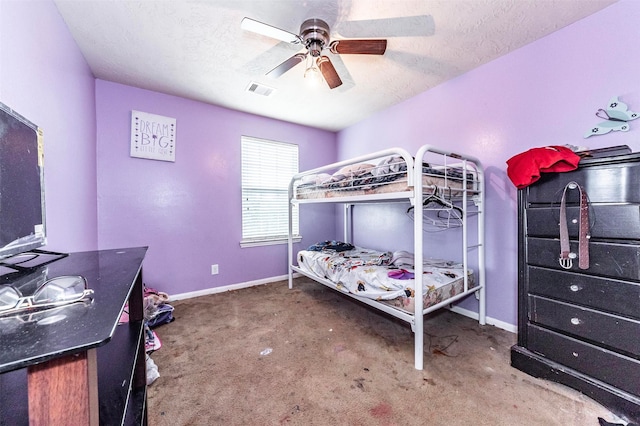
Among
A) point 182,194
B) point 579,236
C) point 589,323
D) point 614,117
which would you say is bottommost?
point 589,323

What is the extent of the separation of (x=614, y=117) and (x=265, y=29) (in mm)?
2241

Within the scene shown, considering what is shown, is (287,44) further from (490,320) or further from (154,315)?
(490,320)

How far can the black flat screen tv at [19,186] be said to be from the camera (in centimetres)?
79

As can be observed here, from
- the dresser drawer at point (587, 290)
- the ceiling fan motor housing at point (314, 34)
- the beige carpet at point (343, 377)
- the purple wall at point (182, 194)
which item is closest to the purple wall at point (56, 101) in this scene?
the purple wall at point (182, 194)

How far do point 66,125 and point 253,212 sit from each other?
193 centimetres

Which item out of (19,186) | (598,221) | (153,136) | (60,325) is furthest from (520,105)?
(153,136)

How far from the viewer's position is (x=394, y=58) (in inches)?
81.1

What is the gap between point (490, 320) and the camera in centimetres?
217

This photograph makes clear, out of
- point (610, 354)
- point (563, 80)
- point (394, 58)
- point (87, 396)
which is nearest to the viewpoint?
point (87, 396)

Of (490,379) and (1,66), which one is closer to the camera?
(1,66)

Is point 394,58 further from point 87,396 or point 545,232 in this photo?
point 87,396

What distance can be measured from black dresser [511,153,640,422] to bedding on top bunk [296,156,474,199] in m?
0.48

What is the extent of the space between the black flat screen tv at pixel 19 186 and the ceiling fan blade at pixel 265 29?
3.66 ft

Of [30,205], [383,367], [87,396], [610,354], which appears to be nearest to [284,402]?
[383,367]
